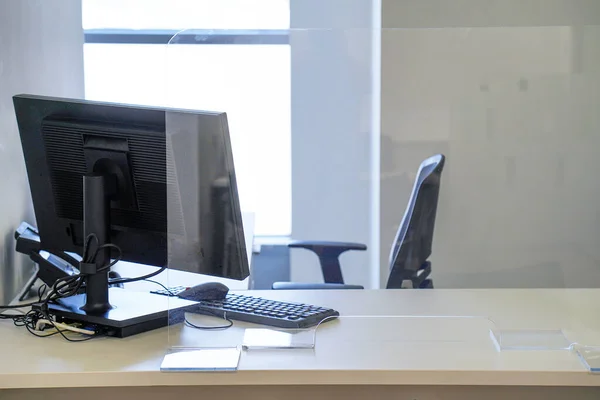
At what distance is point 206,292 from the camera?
1766 mm

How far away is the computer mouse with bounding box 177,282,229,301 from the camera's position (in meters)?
1.75

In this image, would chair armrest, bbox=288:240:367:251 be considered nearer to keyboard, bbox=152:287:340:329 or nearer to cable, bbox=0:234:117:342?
keyboard, bbox=152:287:340:329

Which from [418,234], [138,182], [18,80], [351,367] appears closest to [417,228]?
[418,234]

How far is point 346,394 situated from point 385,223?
0.52m

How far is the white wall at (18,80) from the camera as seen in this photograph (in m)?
2.04

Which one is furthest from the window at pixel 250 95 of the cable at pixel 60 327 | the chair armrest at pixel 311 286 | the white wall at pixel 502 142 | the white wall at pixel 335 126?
the cable at pixel 60 327

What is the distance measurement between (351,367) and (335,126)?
2.25ft

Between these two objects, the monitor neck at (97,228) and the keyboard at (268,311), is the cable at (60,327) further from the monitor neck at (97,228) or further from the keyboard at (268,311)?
the keyboard at (268,311)

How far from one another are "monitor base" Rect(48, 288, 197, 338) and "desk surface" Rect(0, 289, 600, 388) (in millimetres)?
24

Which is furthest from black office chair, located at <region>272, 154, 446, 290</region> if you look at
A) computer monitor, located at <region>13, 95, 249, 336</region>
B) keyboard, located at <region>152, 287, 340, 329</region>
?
computer monitor, located at <region>13, 95, 249, 336</region>

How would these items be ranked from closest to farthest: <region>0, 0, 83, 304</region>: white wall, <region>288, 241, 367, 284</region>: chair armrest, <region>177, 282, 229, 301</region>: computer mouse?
<region>177, 282, 229, 301</region>: computer mouse
<region>0, 0, 83, 304</region>: white wall
<region>288, 241, 367, 284</region>: chair armrest

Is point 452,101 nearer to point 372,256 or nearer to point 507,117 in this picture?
point 507,117

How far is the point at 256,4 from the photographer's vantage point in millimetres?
3918

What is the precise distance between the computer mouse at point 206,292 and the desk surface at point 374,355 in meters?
0.10
